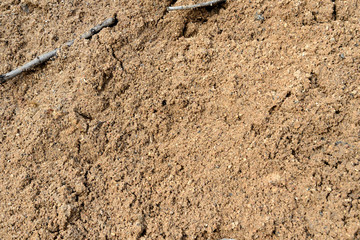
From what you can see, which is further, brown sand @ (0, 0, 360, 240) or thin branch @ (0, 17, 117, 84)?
thin branch @ (0, 17, 117, 84)

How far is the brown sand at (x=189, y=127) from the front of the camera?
1.87m

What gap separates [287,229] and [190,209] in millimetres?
558

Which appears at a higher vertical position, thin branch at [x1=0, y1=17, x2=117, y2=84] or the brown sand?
thin branch at [x1=0, y1=17, x2=117, y2=84]

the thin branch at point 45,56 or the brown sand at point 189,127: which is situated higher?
the thin branch at point 45,56

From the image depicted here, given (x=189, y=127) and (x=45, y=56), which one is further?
(x=45, y=56)

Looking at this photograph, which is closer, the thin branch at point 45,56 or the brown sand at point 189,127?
the brown sand at point 189,127

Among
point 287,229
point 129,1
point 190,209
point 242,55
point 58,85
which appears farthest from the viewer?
point 129,1

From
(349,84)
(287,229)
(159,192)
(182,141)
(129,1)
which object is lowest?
(287,229)

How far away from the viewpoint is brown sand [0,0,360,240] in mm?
1866

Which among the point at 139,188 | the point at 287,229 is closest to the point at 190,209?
the point at 139,188

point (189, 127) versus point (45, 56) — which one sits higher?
point (45, 56)

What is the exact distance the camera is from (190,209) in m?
1.95

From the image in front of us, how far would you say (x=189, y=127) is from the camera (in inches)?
87.2

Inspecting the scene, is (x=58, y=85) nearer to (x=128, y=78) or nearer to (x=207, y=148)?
(x=128, y=78)
